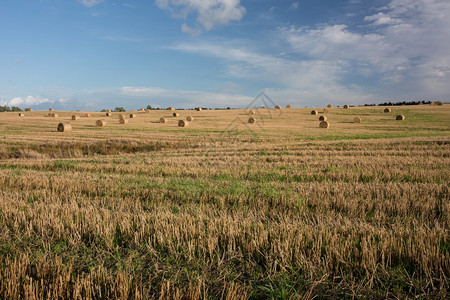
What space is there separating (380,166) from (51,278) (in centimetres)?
1194

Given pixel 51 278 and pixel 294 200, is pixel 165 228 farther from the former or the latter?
pixel 294 200

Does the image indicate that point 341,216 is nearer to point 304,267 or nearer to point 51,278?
point 304,267

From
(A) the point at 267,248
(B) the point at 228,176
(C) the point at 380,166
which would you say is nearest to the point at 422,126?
(C) the point at 380,166

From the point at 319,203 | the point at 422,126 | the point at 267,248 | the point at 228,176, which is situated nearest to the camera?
the point at 267,248

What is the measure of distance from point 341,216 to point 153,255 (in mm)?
3721

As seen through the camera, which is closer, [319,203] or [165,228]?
[165,228]

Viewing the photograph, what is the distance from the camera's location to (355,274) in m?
3.87

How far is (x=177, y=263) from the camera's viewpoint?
4.14 metres

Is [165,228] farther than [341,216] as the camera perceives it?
No

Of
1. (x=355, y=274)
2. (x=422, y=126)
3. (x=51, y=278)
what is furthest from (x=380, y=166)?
(x=422, y=126)

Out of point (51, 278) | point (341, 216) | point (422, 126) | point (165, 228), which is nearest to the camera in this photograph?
point (51, 278)

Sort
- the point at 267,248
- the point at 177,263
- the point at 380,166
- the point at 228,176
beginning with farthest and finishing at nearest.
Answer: the point at 380,166, the point at 228,176, the point at 267,248, the point at 177,263

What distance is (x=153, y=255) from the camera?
14.7 feet

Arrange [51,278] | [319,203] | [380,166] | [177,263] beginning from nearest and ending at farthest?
1. [51,278]
2. [177,263]
3. [319,203]
4. [380,166]
